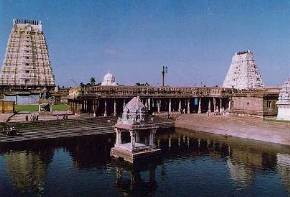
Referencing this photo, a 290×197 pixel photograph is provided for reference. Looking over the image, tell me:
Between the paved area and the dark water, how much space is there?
3.22 metres

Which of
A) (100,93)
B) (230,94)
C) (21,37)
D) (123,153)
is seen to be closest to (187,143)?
(123,153)

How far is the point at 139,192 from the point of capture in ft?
122

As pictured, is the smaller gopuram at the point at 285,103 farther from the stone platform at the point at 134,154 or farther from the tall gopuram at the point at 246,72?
the tall gopuram at the point at 246,72

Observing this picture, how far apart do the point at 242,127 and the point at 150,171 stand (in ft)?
100

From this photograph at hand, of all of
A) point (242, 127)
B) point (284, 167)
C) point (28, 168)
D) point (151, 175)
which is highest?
point (242, 127)

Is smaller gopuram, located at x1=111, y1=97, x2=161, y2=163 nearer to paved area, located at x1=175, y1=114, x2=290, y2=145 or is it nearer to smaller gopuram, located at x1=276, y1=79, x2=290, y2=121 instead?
paved area, located at x1=175, y1=114, x2=290, y2=145

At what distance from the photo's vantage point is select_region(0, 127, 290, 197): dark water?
37.2m

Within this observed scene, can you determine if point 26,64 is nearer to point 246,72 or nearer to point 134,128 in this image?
point 246,72

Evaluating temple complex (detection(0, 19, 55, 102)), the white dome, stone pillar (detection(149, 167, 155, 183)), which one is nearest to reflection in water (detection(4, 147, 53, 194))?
stone pillar (detection(149, 167, 155, 183))

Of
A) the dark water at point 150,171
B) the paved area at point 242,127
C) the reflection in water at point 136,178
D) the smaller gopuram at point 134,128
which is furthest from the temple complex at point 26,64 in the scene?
the reflection in water at point 136,178

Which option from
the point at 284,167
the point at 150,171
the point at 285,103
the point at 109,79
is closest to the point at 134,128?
the point at 150,171

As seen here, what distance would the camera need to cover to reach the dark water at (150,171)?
3722cm

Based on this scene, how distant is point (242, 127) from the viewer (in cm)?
6938

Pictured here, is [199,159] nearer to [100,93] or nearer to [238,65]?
[100,93]
